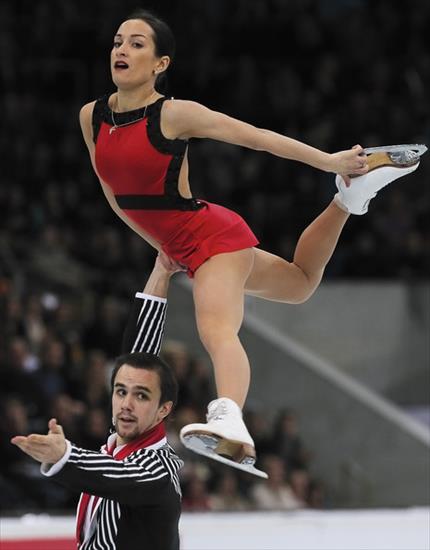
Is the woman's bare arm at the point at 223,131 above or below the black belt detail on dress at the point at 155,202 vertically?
above

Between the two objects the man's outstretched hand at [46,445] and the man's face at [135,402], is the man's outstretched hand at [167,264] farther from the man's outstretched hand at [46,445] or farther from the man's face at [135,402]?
the man's outstretched hand at [46,445]

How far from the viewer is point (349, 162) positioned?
4.26m

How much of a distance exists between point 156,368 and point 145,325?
0.52 metres

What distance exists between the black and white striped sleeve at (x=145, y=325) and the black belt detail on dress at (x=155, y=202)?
0.32 m

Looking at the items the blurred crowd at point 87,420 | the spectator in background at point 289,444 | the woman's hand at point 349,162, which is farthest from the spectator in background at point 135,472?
the spectator in background at point 289,444

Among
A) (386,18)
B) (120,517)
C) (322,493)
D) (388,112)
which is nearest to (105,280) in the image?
(322,493)

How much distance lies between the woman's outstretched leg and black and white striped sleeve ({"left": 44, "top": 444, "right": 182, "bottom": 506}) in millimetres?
927

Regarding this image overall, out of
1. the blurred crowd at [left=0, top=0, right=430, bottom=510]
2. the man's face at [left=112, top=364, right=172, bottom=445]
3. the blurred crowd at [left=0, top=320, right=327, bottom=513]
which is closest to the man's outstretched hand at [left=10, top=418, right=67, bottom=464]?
the man's face at [left=112, top=364, right=172, bottom=445]

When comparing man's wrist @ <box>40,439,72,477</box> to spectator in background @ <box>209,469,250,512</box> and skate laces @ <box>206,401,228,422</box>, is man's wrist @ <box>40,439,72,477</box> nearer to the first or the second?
skate laces @ <box>206,401,228,422</box>

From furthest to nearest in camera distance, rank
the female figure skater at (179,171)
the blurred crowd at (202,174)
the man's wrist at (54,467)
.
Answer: the blurred crowd at (202,174) < the female figure skater at (179,171) < the man's wrist at (54,467)

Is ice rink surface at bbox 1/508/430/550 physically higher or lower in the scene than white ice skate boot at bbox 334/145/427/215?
Answer: lower

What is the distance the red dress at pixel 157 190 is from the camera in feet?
13.7

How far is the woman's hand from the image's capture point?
423cm

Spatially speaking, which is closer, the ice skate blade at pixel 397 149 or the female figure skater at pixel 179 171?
the female figure skater at pixel 179 171
